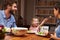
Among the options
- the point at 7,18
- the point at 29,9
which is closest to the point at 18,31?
the point at 7,18

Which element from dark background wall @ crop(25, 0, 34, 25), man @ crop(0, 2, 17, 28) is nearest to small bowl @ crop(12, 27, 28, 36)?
man @ crop(0, 2, 17, 28)

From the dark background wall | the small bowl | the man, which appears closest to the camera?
the small bowl

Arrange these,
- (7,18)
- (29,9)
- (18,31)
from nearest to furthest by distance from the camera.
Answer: (18,31)
(7,18)
(29,9)

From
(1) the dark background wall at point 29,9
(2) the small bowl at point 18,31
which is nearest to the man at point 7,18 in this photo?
(2) the small bowl at point 18,31

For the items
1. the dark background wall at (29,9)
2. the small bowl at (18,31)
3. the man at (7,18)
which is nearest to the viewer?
the small bowl at (18,31)

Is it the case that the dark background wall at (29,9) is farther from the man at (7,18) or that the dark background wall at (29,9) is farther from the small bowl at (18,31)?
the small bowl at (18,31)

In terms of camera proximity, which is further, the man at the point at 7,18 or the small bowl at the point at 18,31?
the man at the point at 7,18

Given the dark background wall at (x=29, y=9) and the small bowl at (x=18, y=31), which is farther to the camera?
the dark background wall at (x=29, y=9)

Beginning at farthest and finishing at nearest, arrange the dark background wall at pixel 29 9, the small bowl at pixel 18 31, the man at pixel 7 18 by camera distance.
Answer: the dark background wall at pixel 29 9
the man at pixel 7 18
the small bowl at pixel 18 31

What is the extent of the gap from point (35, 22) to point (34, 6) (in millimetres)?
2593

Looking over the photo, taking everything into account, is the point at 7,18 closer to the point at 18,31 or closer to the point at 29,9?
the point at 18,31

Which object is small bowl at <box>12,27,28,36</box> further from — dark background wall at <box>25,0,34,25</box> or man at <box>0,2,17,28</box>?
dark background wall at <box>25,0,34,25</box>

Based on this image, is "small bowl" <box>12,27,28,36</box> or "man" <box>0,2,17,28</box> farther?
"man" <box>0,2,17,28</box>

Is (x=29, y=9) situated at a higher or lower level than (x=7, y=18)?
lower
